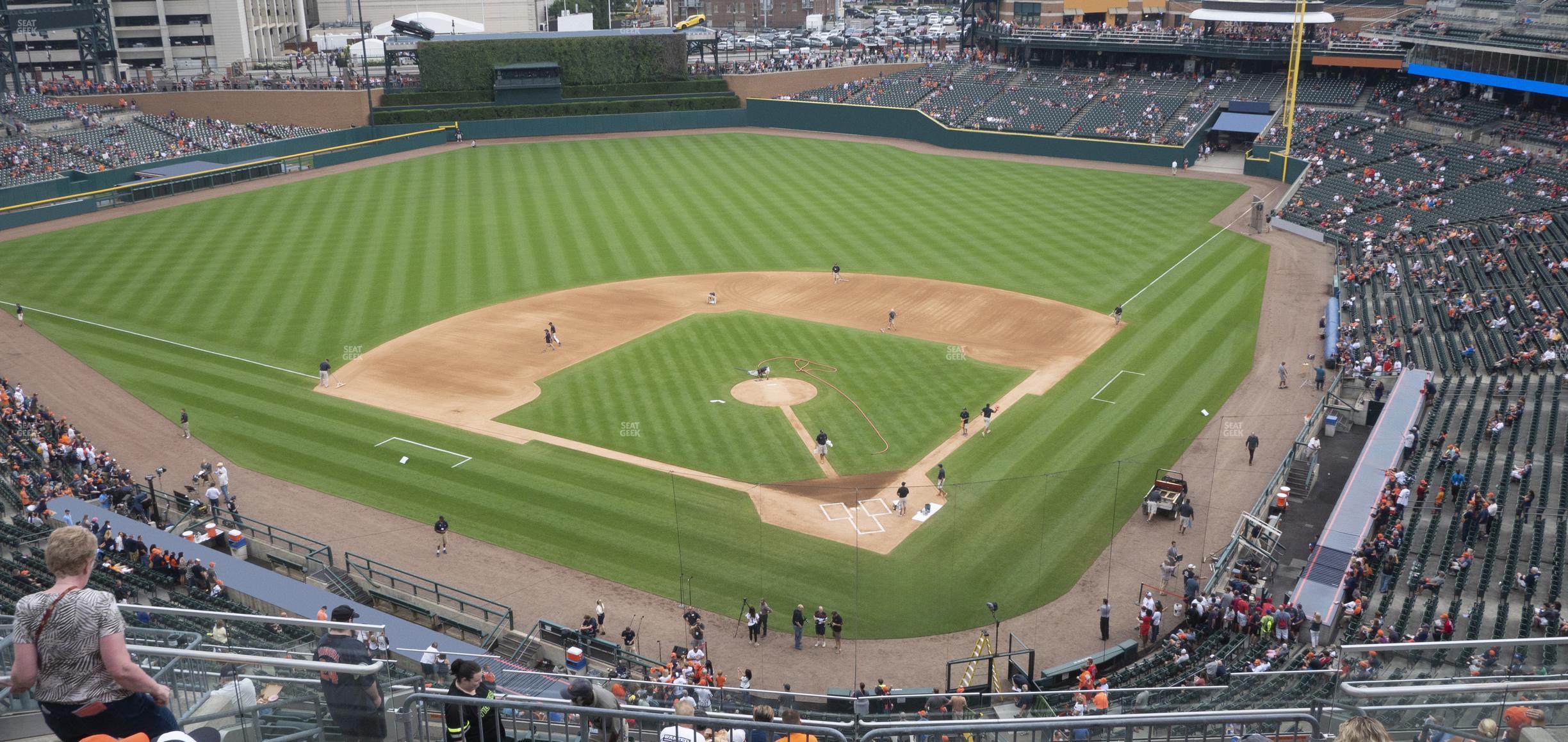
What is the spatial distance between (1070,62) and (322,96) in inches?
1995

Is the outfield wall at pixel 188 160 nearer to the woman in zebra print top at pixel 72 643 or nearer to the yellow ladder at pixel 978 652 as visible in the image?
the yellow ladder at pixel 978 652

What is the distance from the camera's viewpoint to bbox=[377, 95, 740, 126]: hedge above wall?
76.2 meters

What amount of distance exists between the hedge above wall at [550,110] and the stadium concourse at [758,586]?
135 ft

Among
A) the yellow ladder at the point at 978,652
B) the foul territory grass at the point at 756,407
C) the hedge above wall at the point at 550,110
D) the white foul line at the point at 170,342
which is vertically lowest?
the yellow ladder at the point at 978,652

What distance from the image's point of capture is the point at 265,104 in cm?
7381

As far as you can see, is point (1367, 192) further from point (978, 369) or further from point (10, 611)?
point (10, 611)

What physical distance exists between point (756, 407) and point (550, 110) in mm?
50447

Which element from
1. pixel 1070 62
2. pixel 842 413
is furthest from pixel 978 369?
pixel 1070 62

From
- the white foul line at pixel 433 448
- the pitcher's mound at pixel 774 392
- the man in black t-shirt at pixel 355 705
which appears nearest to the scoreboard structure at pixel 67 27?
the white foul line at pixel 433 448

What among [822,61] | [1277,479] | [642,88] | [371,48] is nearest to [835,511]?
[1277,479]

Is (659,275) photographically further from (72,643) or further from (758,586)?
(72,643)

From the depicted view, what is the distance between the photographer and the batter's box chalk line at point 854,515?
1045 inches

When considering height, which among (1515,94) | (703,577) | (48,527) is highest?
(1515,94)

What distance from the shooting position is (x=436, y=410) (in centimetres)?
3356
